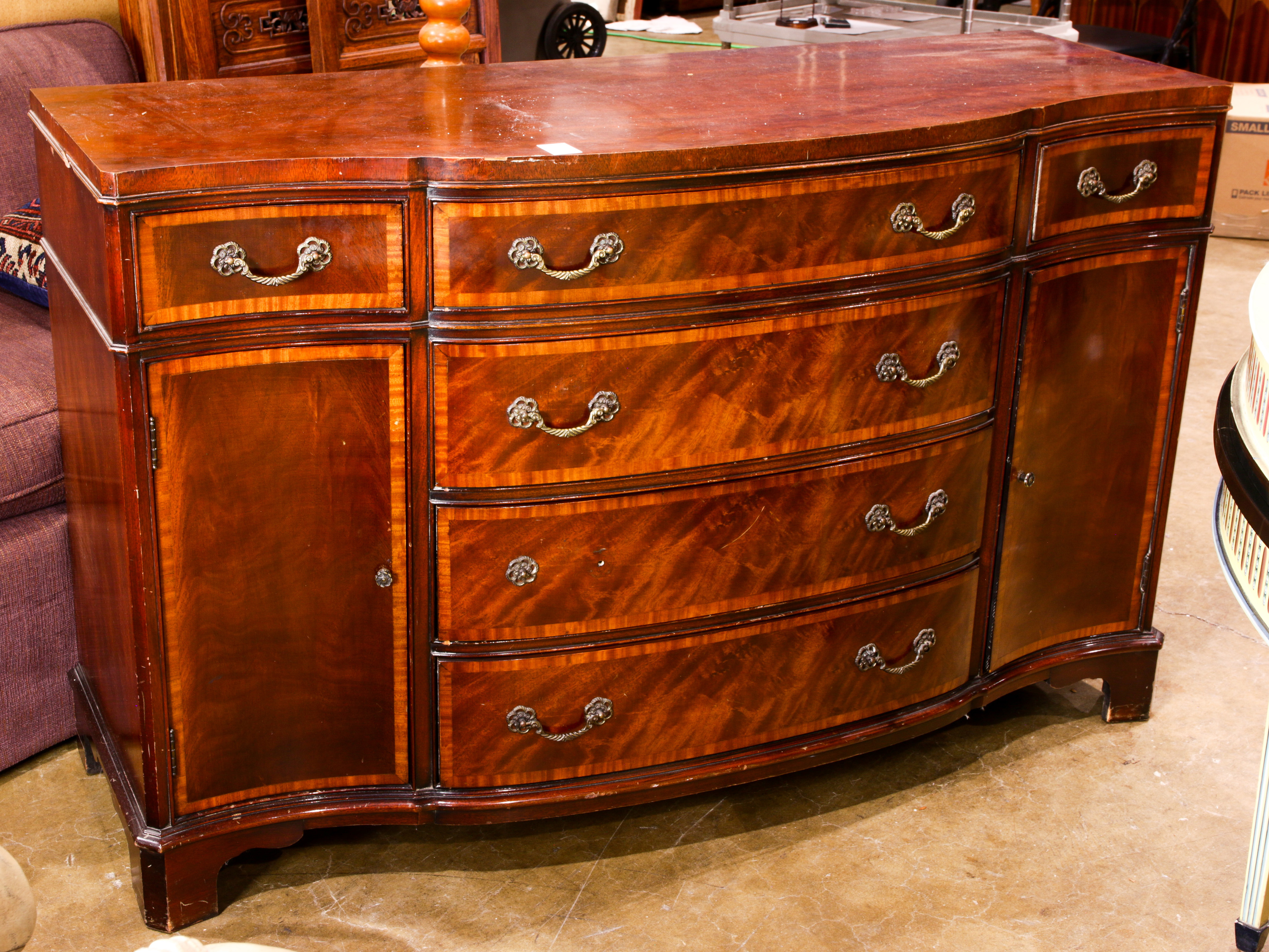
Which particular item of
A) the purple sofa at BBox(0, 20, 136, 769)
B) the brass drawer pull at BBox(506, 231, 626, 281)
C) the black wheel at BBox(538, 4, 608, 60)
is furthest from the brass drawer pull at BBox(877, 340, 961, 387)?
the black wheel at BBox(538, 4, 608, 60)

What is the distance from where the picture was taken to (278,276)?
1.71 meters

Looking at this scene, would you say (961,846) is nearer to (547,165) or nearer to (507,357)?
(507,357)

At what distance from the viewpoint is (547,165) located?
1.71 m

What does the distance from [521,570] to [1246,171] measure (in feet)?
13.9

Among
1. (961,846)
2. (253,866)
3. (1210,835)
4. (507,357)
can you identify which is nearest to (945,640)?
(961,846)

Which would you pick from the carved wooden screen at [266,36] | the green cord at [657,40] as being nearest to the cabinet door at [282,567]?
the carved wooden screen at [266,36]

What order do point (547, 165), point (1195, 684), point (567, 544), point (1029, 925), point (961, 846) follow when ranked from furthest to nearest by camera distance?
point (1195, 684) < point (961, 846) < point (1029, 925) < point (567, 544) < point (547, 165)

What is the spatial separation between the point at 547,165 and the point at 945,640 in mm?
1049

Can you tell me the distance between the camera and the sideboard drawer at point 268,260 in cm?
166

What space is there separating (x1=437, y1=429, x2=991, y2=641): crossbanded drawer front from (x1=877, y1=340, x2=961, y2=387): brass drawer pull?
113 mm

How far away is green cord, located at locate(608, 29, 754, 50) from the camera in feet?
25.7

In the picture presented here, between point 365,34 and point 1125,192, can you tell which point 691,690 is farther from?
point 365,34

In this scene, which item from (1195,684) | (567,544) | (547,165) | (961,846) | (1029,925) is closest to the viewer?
(547,165)

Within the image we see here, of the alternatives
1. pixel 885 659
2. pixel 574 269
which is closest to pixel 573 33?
pixel 885 659
